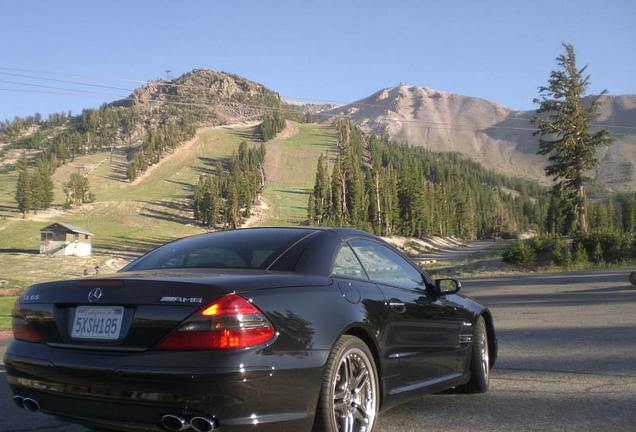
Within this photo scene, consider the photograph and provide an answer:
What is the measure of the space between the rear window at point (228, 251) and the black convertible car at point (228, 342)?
2 centimetres

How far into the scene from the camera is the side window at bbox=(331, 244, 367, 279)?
13.2 ft

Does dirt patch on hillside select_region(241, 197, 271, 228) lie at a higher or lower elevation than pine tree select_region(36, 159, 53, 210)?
lower

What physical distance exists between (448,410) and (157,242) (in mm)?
81344

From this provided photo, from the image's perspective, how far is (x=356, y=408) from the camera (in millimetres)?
3689

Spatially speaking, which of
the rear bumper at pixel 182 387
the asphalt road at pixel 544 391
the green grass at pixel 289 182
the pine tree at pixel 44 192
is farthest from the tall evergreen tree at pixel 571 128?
the pine tree at pixel 44 192

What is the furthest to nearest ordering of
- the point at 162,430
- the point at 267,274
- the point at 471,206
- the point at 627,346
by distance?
1. the point at 471,206
2. the point at 627,346
3. the point at 267,274
4. the point at 162,430

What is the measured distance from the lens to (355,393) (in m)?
3.67

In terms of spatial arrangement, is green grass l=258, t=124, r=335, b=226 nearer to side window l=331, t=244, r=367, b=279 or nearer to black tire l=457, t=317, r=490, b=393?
black tire l=457, t=317, r=490, b=393

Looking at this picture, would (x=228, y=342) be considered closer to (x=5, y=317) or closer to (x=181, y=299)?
(x=181, y=299)

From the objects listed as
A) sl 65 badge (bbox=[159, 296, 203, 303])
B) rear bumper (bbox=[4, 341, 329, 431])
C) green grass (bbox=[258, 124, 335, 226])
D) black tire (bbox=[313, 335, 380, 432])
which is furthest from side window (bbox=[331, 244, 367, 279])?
green grass (bbox=[258, 124, 335, 226])

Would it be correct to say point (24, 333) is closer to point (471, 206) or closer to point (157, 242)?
point (157, 242)

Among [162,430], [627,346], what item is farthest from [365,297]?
[627,346]

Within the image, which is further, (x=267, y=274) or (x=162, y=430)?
(x=267, y=274)

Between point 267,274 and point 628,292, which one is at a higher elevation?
point 267,274
